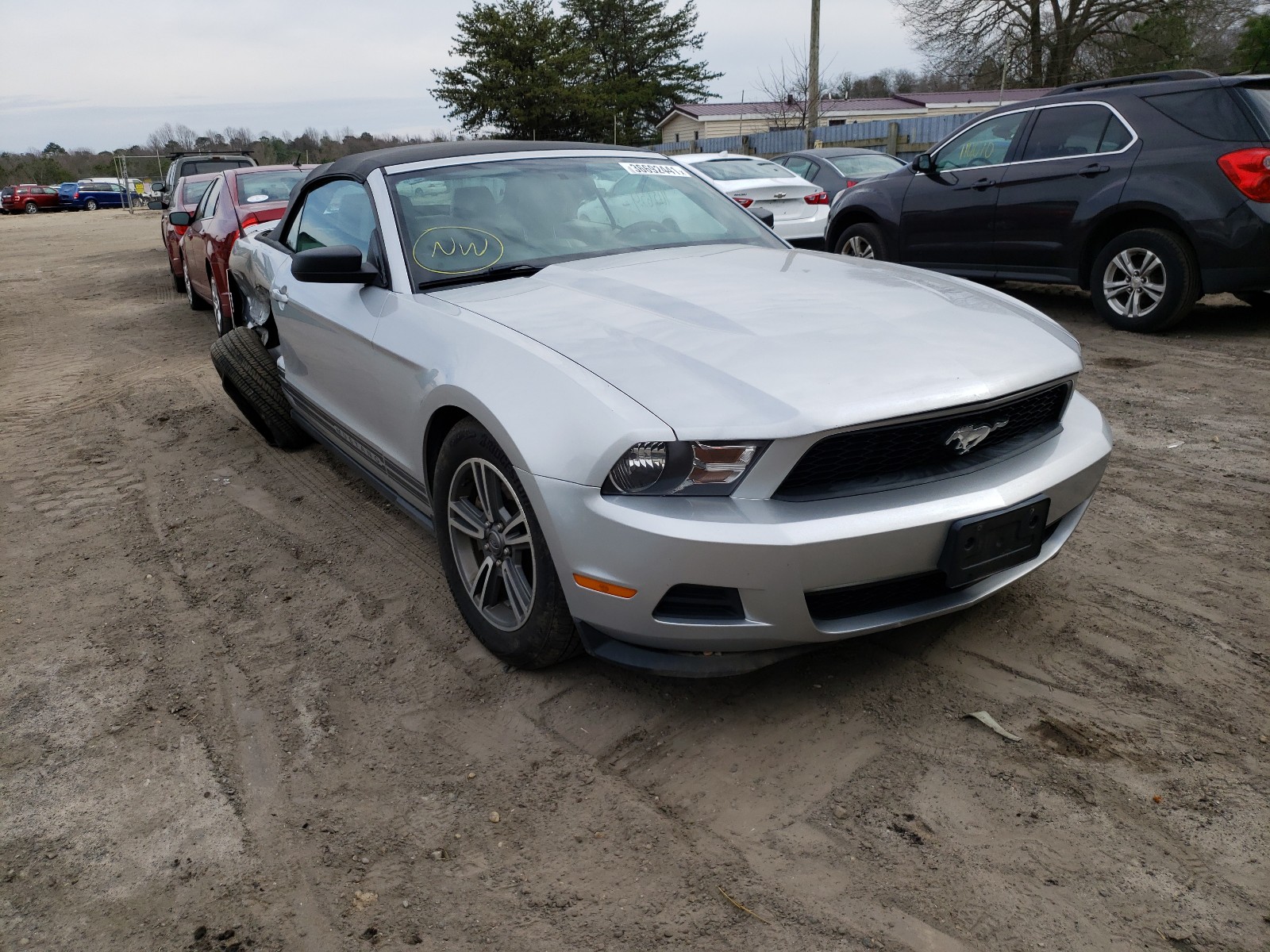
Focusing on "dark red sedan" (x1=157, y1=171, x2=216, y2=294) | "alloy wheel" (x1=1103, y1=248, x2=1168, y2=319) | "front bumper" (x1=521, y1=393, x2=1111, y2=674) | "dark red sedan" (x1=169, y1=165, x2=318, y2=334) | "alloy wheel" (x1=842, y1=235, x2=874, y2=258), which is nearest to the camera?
"front bumper" (x1=521, y1=393, x2=1111, y2=674)

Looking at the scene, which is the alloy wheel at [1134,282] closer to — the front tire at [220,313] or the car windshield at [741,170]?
the car windshield at [741,170]

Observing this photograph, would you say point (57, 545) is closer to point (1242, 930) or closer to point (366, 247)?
point (366, 247)

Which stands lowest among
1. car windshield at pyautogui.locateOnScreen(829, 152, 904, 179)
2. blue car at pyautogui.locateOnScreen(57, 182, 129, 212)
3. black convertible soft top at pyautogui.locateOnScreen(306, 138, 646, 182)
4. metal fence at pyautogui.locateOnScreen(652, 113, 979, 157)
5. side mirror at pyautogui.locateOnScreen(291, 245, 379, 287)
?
side mirror at pyautogui.locateOnScreen(291, 245, 379, 287)

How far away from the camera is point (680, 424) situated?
2.33 m

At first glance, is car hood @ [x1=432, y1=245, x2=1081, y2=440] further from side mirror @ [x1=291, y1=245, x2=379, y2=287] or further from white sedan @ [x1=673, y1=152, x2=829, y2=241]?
white sedan @ [x1=673, y1=152, x2=829, y2=241]

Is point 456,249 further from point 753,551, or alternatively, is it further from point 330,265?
point 753,551

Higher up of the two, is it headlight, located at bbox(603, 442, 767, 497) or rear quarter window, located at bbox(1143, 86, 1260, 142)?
rear quarter window, located at bbox(1143, 86, 1260, 142)

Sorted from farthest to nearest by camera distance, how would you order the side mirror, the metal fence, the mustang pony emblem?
the metal fence < the side mirror < the mustang pony emblem

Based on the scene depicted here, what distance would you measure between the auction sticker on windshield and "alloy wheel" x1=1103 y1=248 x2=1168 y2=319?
526 centimetres

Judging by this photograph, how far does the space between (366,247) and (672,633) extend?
223cm

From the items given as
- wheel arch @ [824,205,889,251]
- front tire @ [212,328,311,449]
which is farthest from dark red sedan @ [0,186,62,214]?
front tire @ [212,328,311,449]

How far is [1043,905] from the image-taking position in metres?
2.00

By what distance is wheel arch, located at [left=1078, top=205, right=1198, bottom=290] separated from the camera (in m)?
6.54

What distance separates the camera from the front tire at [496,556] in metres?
2.71
